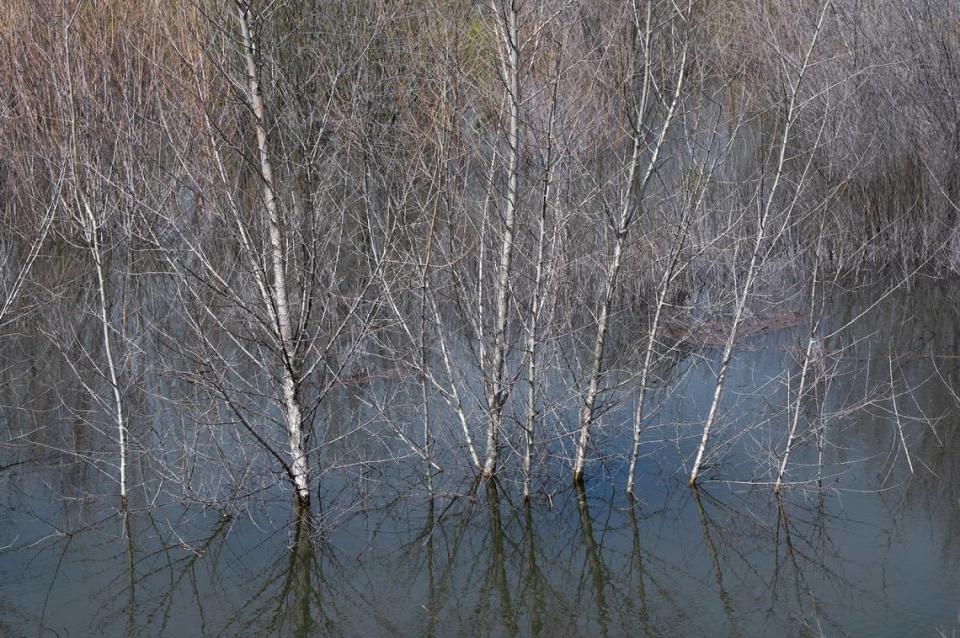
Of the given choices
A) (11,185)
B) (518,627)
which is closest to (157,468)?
(518,627)

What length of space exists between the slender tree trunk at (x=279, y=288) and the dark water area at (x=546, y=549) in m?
0.26

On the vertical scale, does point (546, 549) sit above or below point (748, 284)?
below

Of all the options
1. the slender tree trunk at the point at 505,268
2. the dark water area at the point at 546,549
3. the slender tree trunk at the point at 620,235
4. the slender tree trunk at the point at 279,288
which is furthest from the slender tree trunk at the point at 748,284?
the slender tree trunk at the point at 279,288

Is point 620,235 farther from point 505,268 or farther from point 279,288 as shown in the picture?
point 279,288

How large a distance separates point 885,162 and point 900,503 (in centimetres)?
574

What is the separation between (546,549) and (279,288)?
6.20 ft

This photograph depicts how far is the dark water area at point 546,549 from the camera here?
488 centimetres

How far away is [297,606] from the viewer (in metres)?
5.08

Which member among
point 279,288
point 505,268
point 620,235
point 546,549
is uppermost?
point 620,235

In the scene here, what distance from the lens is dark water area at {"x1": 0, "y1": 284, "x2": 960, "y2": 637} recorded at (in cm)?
488

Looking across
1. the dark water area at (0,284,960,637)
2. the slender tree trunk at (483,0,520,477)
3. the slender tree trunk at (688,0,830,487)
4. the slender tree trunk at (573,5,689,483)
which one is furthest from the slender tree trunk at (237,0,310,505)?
the slender tree trunk at (688,0,830,487)

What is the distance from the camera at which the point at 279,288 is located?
5426 millimetres

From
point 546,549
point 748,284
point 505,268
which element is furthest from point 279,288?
point 748,284

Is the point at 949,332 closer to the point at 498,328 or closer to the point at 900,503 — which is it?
the point at 900,503
